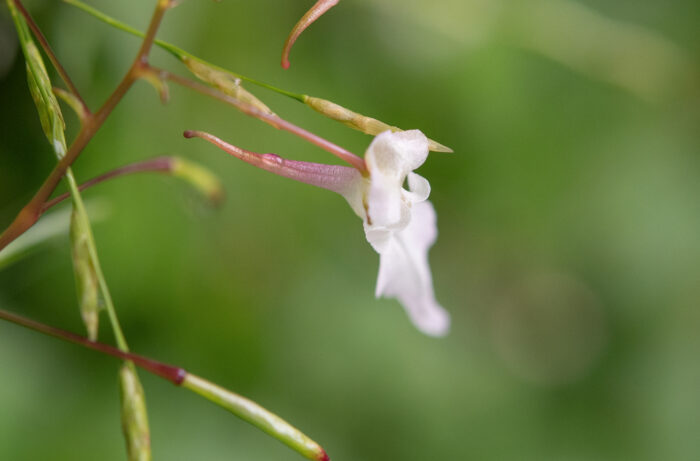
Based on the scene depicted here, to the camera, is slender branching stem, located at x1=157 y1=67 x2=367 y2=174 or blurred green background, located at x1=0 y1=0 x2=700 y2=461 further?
blurred green background, located at x1=0 y1=0 x2=700 y2=461

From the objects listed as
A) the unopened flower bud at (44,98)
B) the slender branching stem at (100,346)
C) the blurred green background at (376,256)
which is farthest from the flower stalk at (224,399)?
the blurred green background at (376,256)

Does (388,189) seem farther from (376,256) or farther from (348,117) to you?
(376,256)

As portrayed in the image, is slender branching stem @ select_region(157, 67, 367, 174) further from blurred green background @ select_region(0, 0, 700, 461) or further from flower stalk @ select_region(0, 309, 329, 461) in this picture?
blurred green background @ select_region(0, 0, 700, 461)

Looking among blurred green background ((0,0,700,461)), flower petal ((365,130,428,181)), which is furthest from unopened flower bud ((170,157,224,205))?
flower petal ((365,130,428,181))

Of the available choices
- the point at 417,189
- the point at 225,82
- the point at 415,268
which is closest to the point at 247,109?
the point at 225,82

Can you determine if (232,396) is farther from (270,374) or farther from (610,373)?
(610,373)

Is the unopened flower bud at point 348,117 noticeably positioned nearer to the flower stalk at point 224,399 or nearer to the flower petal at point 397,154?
the flower petal at point 397,154
